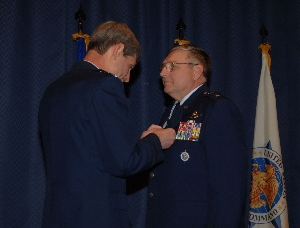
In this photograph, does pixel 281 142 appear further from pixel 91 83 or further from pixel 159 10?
pixel 91 83

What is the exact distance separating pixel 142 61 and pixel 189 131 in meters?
1.27

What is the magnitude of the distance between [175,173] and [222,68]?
65.8 inches

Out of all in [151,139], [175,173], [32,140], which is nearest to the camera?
[151,139]

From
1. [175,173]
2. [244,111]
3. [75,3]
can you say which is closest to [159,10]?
[75,3]

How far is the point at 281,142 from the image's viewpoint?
3643 millimetres

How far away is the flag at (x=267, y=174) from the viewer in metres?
3.24

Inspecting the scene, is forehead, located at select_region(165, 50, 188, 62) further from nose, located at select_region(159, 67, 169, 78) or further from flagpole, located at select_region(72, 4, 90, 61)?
flagpole, located at select_region(72, 4, 90, 61)

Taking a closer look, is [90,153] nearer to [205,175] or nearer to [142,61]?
[205,175]

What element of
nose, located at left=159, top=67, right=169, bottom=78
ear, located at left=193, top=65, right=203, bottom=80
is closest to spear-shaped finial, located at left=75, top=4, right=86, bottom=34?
nose, located at left=159, top=67, right=169, bottom=78

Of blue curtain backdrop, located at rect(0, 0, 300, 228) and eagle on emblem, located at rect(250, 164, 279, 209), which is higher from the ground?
blue curtain backdrop, located at rect(0, 0, 300, 228)

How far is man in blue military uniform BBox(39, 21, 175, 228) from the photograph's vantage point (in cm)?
162

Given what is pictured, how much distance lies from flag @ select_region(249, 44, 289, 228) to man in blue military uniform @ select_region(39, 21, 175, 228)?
1.79 m

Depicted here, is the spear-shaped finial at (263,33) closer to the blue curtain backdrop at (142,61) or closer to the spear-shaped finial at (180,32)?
the blue curtain backdrop at (142,61)

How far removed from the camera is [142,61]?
3.28 m
